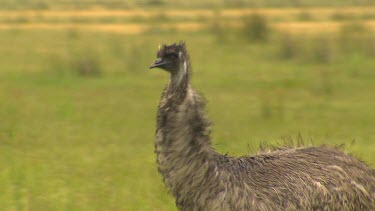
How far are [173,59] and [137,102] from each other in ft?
35.0

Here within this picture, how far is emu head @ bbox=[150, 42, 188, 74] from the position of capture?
182 inches

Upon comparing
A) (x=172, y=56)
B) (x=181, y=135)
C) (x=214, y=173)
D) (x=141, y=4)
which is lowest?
(x=141, y=4)

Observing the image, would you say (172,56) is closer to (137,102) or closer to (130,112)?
(130,112)

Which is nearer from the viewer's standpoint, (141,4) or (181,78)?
(181,78)

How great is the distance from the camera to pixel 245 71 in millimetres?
19406

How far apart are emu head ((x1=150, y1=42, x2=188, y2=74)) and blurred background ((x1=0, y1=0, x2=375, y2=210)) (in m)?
1.64

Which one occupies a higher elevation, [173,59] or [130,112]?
[173,59]

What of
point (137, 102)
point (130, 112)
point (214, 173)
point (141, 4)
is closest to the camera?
point (214, 173)

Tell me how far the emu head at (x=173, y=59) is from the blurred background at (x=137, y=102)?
1.64 metres

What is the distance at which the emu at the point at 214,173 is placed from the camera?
4633 millimetres

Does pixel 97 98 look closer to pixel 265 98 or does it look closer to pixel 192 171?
pixel 265 98

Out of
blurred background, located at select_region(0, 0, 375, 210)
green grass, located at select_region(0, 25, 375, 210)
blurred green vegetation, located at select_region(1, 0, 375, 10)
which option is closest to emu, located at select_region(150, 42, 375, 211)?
blurred background, located at select_region(0, 0, 375, 210)

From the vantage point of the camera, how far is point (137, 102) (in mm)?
15281

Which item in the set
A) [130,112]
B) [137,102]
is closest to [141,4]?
[137,102]
